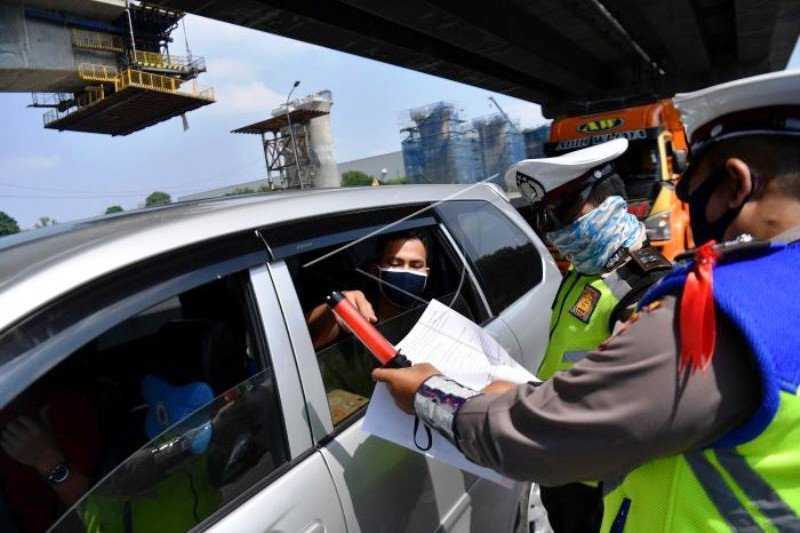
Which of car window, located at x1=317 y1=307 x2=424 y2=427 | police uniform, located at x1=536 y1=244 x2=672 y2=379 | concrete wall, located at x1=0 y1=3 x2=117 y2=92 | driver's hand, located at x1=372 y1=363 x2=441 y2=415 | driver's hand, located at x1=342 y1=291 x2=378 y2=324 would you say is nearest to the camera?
driver's hand, located at x1=372 y1=363 x2=441 y2=415

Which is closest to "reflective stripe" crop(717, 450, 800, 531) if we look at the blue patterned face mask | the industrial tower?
the blue patterned face mask

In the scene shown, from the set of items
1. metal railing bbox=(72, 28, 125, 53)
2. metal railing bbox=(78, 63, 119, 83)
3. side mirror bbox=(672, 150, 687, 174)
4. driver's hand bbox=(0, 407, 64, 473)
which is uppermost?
metal railing bbox=(72, 28, 125, 53)

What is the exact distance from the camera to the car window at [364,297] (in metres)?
1.73

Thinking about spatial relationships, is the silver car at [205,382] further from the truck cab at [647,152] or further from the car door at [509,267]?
the truck cab at [647,152]

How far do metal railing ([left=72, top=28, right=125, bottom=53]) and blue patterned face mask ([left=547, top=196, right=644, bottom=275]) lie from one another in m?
44.0

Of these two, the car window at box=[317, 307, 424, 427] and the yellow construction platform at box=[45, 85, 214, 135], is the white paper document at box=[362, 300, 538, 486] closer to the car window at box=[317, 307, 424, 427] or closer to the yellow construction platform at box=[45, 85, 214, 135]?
the car window at box=[317, 307, 424, 427]

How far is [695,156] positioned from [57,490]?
162 cm

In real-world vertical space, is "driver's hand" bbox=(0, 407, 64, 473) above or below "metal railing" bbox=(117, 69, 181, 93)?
below

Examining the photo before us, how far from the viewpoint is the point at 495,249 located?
281cm

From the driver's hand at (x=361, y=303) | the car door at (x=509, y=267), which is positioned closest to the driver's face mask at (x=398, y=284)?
the driver's hand at (x=361, y=303)

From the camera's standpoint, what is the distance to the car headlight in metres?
8.80

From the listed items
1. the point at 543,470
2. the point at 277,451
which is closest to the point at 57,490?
the point at 277,451

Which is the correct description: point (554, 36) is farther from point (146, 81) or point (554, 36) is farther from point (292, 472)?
point (146, 81)

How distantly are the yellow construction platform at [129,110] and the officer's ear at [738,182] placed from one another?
154 ft
